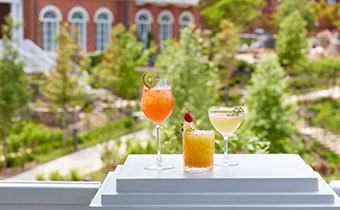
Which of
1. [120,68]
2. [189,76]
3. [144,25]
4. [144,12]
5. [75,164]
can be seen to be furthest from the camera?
[144,25]

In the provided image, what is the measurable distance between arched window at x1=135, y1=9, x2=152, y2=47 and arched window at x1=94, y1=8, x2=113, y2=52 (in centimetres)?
161

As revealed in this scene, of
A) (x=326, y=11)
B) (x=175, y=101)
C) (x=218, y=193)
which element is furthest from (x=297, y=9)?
(x=218, y=193)

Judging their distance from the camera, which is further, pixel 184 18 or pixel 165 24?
pixel 184 18

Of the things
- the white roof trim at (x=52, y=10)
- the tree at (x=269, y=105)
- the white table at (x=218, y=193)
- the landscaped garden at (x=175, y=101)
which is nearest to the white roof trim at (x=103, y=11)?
the white roof trim at (x=52, y=10)

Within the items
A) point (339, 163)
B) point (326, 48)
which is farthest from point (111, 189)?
point (326, 48)

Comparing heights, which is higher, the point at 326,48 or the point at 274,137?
the point at 326,48

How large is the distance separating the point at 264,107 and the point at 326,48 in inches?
902

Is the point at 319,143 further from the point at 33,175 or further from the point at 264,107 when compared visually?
the point at 33,175

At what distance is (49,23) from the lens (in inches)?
817

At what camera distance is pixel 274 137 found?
9.40 m

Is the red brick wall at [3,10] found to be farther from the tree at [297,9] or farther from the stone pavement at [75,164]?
the tree at [297,9]

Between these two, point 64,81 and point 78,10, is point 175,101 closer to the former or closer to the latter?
point 64,81

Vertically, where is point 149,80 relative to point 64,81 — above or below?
above

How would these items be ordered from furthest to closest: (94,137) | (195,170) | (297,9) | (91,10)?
(297,9), (91,10), (94,137), (195,170)
